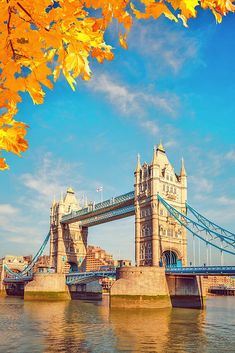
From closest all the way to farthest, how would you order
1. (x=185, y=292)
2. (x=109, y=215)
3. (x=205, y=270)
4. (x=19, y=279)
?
(x=205, y=270), (x=185, y=292), (x=109, y=215), (x=19, y=279)

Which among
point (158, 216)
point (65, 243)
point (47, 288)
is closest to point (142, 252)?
point (158, 216)

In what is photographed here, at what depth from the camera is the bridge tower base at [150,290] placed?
37125 millimetres

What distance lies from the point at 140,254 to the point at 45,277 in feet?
50.8

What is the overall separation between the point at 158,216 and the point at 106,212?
13.3m

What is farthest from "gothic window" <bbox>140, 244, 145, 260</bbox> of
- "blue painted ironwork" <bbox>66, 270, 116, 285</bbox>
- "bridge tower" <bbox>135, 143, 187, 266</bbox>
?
"blue painted ironwork" <bbox>66, 270, 116, 285</bbox>

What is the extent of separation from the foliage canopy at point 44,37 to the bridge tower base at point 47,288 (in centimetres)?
5371

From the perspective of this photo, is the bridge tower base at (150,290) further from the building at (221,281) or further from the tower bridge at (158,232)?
the building at (221,281)

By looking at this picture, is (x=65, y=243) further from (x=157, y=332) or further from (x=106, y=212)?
(x=157, y=332)

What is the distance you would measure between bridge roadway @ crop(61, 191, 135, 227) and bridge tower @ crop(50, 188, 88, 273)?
236 cm

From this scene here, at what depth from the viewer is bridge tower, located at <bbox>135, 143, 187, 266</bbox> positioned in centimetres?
4617

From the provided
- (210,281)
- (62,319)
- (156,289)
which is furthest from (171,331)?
(210,281)

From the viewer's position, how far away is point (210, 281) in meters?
134

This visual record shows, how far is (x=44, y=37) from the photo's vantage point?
208cm

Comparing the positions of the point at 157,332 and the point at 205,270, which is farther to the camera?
the point at 205,270
